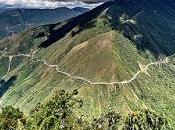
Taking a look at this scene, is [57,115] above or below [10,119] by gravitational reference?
above

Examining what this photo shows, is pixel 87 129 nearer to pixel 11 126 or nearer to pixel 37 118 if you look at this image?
pixel 37 118

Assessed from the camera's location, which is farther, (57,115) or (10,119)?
(10,119)

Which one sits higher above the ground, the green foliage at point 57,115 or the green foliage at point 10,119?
the green foliage at point 57,115

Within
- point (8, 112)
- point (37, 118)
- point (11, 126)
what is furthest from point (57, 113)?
point (8, 112)

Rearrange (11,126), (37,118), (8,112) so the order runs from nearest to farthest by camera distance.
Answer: (37,118), (11,126), (8,112)

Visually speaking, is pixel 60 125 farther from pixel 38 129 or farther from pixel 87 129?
pixel 87 129

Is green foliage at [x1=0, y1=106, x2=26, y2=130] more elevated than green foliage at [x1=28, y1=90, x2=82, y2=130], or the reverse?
green foliage at [x1=28, y1=90, x2=82, y2=130]

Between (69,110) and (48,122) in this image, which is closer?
(48,122)

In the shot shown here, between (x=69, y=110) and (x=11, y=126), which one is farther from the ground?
(x=69, y=110)

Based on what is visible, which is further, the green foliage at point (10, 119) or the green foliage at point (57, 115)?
the green foliage at point (10, 119)

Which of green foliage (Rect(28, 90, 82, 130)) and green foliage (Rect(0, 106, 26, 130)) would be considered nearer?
green foliage (Rect(28, 90, 82, 130))

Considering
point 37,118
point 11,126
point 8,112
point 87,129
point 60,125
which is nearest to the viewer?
point 60,125
